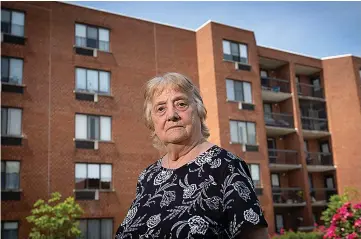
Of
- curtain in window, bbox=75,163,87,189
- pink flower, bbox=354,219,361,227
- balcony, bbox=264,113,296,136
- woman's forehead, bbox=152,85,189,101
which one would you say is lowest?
pink flower, bbox=354,219,361,227

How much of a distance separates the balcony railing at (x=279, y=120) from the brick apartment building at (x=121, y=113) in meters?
0.12

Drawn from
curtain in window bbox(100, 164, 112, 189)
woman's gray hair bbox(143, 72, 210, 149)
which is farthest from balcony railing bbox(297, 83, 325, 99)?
woman's gray hair bbox(143, 72, 210, 149)

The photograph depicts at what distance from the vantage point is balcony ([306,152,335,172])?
1446 inches

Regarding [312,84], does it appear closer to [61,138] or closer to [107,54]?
[107,54]

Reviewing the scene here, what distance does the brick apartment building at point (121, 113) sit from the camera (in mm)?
24812

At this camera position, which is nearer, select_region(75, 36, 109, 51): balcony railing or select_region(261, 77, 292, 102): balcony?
select_region(75, 36, 109, 51): balcony railing

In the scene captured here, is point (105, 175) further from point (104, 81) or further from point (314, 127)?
point (314, 127)

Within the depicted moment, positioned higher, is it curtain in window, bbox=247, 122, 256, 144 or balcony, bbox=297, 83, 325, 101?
balcony, bbox=297, 83, 325, 101

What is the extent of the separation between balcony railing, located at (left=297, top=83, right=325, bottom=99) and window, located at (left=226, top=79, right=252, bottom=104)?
8786 mm

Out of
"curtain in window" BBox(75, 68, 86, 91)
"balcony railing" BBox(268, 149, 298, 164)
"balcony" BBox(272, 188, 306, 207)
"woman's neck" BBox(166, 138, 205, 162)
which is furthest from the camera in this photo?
"balcony railing" BBox(268, 149, 298, 164)

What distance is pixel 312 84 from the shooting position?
4075 centimetres

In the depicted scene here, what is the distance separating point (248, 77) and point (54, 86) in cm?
1388

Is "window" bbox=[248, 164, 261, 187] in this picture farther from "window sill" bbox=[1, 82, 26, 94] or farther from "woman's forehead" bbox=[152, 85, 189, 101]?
"woman's forehead" bbox=[152, 85, 189, 101]

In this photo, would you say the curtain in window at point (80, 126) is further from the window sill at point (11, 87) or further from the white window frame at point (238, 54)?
the white window frame at point (238, 54)
